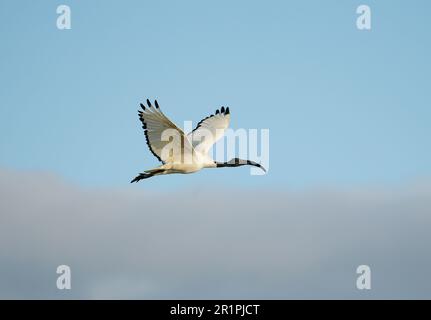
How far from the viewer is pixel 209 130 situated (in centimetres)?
2752

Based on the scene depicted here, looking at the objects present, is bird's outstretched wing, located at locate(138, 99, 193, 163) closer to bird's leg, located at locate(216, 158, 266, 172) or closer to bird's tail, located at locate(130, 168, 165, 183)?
bird's tail, located at locate(130, 168, 165, 183)

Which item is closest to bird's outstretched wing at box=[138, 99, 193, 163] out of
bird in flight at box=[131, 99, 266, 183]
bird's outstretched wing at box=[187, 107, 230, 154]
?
bird in flight at box=[131, 99, 266, 183]

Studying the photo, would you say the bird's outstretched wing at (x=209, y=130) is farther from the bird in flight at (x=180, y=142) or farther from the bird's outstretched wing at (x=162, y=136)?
the bird's outstretched wing at (x=162, y=136)

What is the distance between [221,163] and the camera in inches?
1051

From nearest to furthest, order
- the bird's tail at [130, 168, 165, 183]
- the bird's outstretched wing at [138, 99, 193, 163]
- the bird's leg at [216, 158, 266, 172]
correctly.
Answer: the bird's outstretched wing at [138, 99, 193, 163], the bird's tail at [130, 168, 165, 183], the bird's leg at [216, 158, 266, 172]

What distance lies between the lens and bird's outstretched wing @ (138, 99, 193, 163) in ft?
73.9

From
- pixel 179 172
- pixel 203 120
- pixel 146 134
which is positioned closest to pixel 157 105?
pixel 146 134

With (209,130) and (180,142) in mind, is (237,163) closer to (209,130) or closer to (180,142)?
(209,130)

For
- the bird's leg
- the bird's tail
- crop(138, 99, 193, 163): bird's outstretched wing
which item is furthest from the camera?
the bird's leg

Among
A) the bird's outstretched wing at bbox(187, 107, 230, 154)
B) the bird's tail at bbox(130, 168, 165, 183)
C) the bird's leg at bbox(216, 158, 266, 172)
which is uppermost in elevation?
the bird's outstretched wing at bbox(187, 107, 230, 154)

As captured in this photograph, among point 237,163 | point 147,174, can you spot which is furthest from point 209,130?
point 147,174

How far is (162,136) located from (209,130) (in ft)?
14.0

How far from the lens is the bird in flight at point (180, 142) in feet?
74.9
